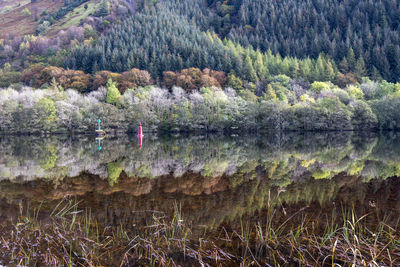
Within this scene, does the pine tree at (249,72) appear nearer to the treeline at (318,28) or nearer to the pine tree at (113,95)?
the treeline at (318,28)

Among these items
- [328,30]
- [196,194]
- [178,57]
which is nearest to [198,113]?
[178,57]

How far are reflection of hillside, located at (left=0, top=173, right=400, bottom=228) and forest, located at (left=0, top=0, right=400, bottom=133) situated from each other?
146 ft

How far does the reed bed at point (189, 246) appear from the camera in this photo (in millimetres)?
5742

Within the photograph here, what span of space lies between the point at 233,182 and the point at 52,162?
12.3m

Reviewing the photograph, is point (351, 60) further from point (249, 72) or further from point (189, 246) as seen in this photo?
point (189, 246)

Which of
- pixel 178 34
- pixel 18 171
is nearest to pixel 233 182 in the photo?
pixel 18 171

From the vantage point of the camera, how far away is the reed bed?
5.74 m

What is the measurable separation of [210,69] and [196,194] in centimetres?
7707

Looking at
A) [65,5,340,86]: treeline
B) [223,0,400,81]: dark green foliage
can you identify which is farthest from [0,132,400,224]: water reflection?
[223,0,400,81]: dark green foliage

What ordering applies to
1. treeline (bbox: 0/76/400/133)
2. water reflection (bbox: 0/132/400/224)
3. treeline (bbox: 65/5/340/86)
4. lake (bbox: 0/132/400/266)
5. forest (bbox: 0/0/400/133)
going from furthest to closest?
treeline (bbox: 65/5/340/86) < forest (bbox: 0/0/400/133) < treeline (bbox: 0/76/400/133) < water reflection (bbox: 0/132/400/224) < lake (bbox: 0/132/400/266)

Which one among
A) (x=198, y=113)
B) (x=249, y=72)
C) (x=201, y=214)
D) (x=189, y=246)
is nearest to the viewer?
(x=189, y=246)

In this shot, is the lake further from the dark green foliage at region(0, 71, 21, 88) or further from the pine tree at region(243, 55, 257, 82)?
the dark green foliage at region(0, 71, 21, 88)

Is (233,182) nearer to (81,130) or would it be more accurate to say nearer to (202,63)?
(81,130)

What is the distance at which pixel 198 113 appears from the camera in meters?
58.6
